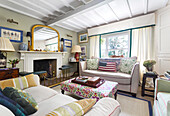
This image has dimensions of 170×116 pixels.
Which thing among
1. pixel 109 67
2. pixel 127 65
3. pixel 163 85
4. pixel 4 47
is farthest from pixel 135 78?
pixel 4 47

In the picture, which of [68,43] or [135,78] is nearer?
[135,78]

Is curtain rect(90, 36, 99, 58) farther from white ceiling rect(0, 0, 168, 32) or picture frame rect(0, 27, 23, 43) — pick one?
picture frame rect(0, 27, 23, 43)

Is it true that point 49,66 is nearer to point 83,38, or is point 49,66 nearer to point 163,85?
point 83,38

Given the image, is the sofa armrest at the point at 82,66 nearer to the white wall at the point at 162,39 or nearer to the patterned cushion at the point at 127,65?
the patterned cushion at the point at 127,65

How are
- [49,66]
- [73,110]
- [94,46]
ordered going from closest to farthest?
1. [73,110]
2. [49,66]
3. [94,46]

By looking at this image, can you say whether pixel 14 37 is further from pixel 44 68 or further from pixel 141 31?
pixel 141 31

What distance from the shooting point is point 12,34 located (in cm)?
240

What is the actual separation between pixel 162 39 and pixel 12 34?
4.50 m

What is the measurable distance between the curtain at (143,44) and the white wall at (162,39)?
0.52 feet

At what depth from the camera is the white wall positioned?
7.30ft

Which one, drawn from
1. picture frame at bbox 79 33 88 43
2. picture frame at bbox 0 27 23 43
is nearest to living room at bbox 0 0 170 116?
picture frame at bbox 0 27 23 43

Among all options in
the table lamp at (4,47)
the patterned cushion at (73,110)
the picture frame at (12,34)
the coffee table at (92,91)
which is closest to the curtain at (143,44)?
the coffee table at (92,91)

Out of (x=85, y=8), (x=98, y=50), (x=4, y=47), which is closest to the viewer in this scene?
(x=4, y=47)

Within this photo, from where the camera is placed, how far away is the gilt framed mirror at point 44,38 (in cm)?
289
